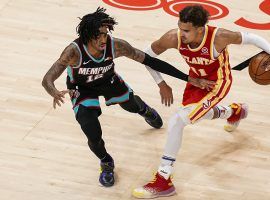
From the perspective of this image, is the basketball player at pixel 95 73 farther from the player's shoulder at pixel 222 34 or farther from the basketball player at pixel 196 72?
the player's shoulder at pixel 222 34

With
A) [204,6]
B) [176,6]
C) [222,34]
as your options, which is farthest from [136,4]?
[222,34]

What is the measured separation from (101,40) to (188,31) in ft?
2.50

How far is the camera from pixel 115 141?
7.79m

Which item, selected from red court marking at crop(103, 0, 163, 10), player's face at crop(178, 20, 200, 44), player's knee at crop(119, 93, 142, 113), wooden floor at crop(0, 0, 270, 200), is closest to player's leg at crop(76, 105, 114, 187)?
wooden floor at crop(0, 0, 270, 200)

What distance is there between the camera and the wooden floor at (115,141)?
7.06m

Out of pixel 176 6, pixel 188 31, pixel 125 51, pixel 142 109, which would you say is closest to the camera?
pixel 188 31

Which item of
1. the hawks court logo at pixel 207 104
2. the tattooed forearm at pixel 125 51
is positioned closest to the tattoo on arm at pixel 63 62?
the tattooed forearm at pixel 125 51

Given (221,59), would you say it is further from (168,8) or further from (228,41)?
(168,8)

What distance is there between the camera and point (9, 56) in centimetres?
939

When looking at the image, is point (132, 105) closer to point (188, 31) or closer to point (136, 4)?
point (188, 31)

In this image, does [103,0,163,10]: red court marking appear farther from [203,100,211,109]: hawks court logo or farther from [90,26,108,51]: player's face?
[90,26,108,51]: player's face

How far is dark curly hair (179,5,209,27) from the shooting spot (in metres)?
6.57

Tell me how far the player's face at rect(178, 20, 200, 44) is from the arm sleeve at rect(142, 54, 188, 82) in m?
0.32

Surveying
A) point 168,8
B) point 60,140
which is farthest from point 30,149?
point 168,8
